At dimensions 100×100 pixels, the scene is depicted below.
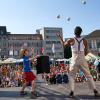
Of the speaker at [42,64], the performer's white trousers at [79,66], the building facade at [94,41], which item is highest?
the building facade at [94,41]

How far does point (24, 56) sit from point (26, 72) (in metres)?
0.47

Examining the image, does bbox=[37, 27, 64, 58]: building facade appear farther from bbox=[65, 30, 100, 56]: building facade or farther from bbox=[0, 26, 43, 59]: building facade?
bbox=[65, 30, 100, 56]: building facade

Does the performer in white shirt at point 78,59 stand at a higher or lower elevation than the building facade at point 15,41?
lower

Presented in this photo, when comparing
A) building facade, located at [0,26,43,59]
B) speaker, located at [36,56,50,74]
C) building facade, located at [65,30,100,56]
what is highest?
building facade, located at [0,26,43,59]

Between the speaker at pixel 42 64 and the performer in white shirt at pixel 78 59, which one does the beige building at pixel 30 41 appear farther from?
the performer in white shirt at pixel 78 59

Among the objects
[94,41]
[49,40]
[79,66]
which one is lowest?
[79,66]

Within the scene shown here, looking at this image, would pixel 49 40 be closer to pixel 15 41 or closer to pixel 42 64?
pixel 15 41

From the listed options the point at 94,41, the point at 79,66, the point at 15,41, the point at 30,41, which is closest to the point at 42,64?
the point at 79,66

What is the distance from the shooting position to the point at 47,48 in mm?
154125

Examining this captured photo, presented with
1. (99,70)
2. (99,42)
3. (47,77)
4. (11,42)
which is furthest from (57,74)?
(11,42)

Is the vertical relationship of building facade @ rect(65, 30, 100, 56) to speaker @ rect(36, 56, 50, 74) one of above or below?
above

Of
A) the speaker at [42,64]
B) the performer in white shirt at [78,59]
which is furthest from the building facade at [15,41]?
the performer in white shirt at [78,59]

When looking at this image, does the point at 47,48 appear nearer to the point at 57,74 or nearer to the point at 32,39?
the point at 32,39

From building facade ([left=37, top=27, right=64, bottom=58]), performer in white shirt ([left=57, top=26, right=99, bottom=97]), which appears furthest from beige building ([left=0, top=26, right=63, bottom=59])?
performer in white shirt ([left=57, top=26, right=99, bottom=97])
